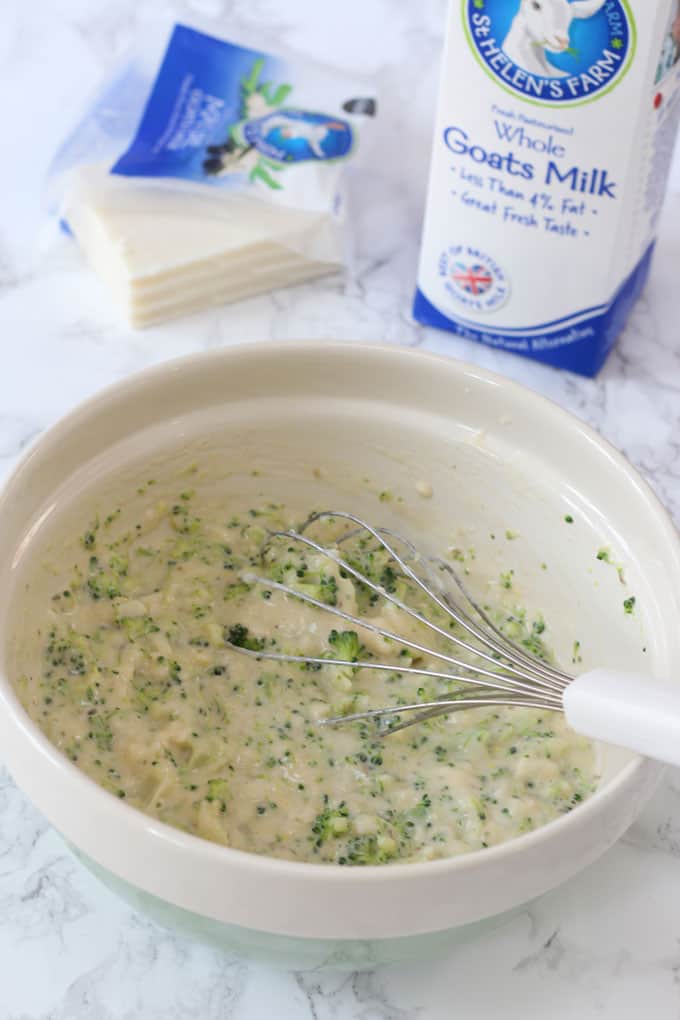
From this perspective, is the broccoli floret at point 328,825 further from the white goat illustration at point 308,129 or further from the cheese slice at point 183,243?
the white goat illustration at point 308,129

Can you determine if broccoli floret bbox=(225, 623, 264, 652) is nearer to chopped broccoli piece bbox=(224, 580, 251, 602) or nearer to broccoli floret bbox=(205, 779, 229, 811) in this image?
chopped broccoli piece bbox=(224, 580, 251, 602)

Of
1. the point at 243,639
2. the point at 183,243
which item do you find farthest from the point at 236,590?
the point at 183,243

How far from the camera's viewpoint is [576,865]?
2.73 feet

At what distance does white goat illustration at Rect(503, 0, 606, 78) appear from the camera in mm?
1182

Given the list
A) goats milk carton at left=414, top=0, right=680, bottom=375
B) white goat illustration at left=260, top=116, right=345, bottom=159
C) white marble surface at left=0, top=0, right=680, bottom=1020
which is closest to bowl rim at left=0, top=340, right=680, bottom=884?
white marble surface at left=0, top=0, right=680, bottom=1020

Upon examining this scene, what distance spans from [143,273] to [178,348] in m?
0.09

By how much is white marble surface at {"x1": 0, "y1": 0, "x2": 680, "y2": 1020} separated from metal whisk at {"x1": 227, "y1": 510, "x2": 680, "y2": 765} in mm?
174

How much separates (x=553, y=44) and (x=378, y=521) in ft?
1.46

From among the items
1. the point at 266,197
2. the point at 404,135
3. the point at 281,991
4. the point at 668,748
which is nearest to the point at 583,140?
the point at 266,197

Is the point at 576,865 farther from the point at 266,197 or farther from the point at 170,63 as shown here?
the point at 170,63

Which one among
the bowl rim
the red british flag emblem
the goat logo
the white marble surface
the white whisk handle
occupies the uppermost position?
the goat logo

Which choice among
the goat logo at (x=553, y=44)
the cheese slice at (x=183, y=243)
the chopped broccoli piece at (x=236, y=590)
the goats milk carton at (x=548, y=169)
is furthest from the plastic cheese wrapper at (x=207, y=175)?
the chopped broccoli piece at (x=236, y=590)

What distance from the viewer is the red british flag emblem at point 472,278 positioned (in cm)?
140

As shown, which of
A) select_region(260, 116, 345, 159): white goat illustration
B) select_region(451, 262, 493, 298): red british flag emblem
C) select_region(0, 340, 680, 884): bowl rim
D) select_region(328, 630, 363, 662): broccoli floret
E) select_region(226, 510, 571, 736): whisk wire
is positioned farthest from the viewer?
select_region(260, 116, 345, 159): white goat illustration
